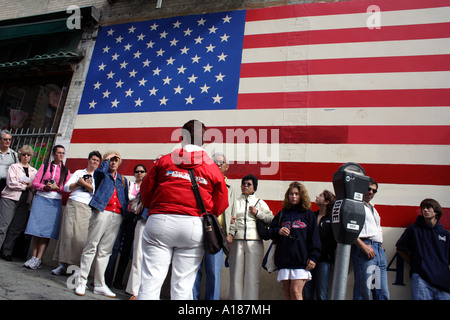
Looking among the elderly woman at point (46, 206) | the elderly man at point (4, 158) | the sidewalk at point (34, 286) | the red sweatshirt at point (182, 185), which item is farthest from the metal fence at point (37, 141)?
the red sweatshirt at point (182, 185)

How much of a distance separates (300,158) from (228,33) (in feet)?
8.78

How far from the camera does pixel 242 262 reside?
4.02 metres

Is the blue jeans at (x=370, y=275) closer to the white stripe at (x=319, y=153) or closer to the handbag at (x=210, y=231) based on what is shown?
the white stripe at (x=319, y=153)

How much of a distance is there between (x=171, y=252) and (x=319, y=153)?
3284 mm

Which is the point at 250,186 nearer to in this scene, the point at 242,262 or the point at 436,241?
the point at 242,262

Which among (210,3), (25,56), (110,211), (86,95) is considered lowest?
(110,211)

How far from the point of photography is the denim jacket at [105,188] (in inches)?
159

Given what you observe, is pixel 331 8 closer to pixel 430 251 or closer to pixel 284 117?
pixel 284 117

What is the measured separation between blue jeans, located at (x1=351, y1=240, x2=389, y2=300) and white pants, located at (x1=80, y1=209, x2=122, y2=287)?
9.54 feet

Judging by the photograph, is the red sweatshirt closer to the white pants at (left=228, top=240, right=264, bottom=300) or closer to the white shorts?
the white shorts

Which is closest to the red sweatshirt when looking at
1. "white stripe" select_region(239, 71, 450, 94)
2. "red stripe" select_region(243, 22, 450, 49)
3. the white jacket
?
the white jacket

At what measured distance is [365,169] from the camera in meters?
4.82

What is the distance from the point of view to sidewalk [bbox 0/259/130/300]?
3.43 metres
